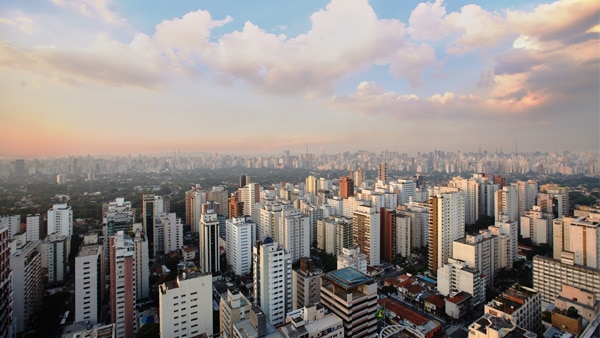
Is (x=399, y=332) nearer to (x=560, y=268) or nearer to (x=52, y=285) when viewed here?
(x=560, y=268)

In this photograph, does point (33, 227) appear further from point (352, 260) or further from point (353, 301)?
point (353, 301)

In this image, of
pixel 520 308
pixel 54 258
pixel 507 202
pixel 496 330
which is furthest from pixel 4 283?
pixel 507 202

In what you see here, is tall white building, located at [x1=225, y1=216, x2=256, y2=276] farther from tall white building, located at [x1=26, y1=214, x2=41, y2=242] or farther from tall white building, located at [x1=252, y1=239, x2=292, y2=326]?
tall white building, located at [x1=26, y1=214, x2=41, y2=242]

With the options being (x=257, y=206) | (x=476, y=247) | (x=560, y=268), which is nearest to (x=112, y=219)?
(x=257, y=206)

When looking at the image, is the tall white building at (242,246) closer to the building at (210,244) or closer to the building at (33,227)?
the building at (210,244)

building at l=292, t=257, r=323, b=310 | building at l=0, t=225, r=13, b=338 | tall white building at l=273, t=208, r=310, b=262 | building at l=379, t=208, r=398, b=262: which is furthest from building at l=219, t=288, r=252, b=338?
building at l=379, t=208, r=398, b=262

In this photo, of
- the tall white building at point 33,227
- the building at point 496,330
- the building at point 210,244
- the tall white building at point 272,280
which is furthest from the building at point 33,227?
the building at point 496,330
